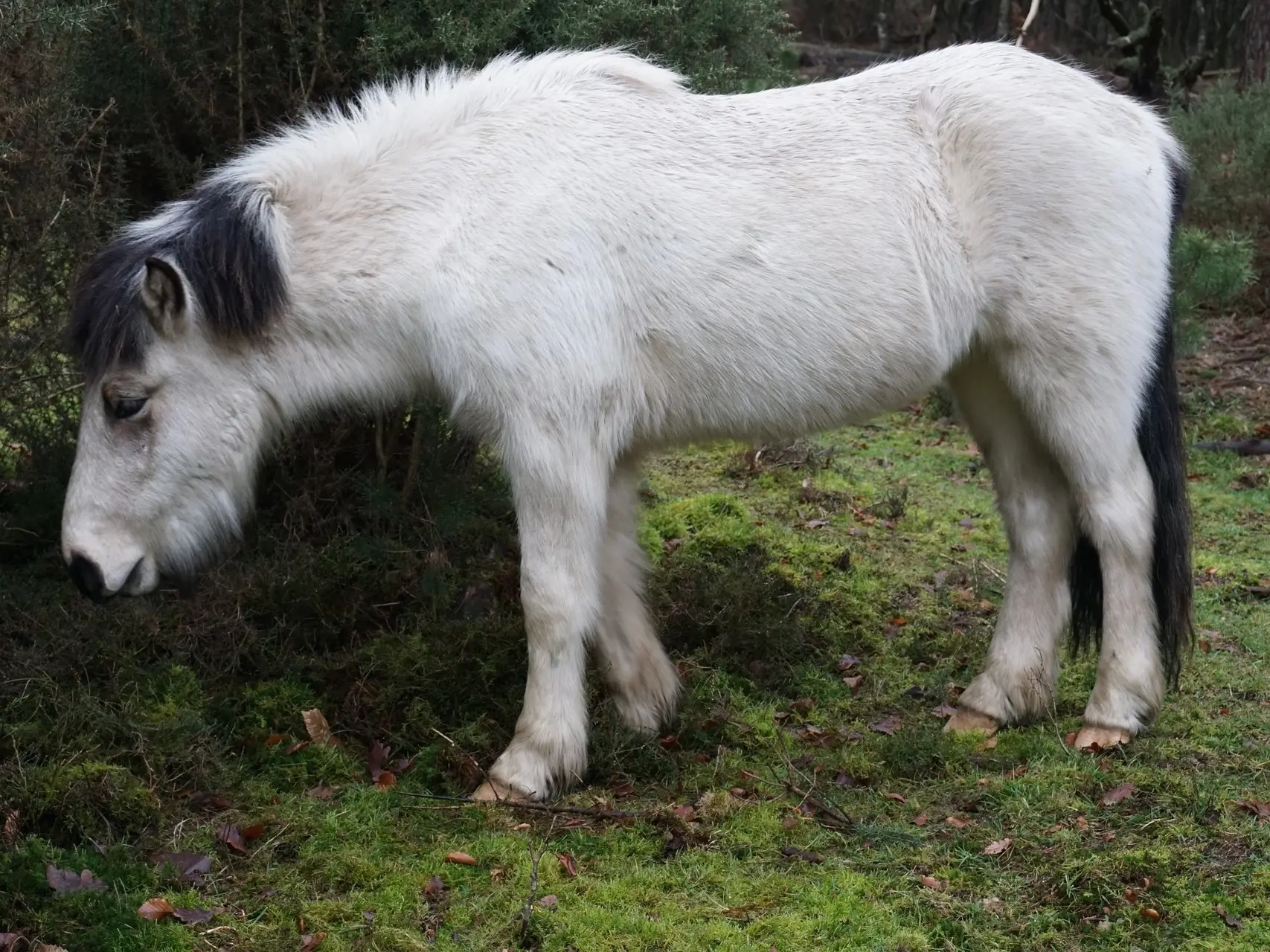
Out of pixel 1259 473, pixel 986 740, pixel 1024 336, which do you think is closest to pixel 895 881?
pixel 986 740

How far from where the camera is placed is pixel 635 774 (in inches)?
182

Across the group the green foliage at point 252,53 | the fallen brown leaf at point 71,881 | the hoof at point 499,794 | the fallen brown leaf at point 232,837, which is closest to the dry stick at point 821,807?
the hoof at point 499,794

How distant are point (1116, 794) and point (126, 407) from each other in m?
3.44

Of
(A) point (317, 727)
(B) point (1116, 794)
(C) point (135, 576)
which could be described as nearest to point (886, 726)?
(B) point (1116, 794)

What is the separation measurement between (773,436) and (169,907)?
99.5 inches

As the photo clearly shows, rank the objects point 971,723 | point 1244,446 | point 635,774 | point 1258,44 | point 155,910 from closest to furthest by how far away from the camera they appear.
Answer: point 155,910
point 635,774
point 971,723
point 1244,446
point 1258,44

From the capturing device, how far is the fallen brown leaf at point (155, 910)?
3537mm

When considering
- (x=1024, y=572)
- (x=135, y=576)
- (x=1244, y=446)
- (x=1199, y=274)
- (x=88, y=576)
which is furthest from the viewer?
(x=1199, y=274)

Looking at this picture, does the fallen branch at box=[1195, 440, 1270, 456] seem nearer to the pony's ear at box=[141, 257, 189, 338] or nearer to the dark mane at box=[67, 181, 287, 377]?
the dark mane at box=[67, 181, 287, 377]

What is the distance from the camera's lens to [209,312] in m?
4.16

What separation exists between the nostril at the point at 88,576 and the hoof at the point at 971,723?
3061 mm

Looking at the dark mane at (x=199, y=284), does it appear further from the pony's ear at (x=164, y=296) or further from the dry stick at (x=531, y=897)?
the dry stick at (x=531, y=897)

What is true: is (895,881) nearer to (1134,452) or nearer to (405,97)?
(1134,452)

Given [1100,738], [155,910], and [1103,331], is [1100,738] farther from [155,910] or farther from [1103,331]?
[155,910]
